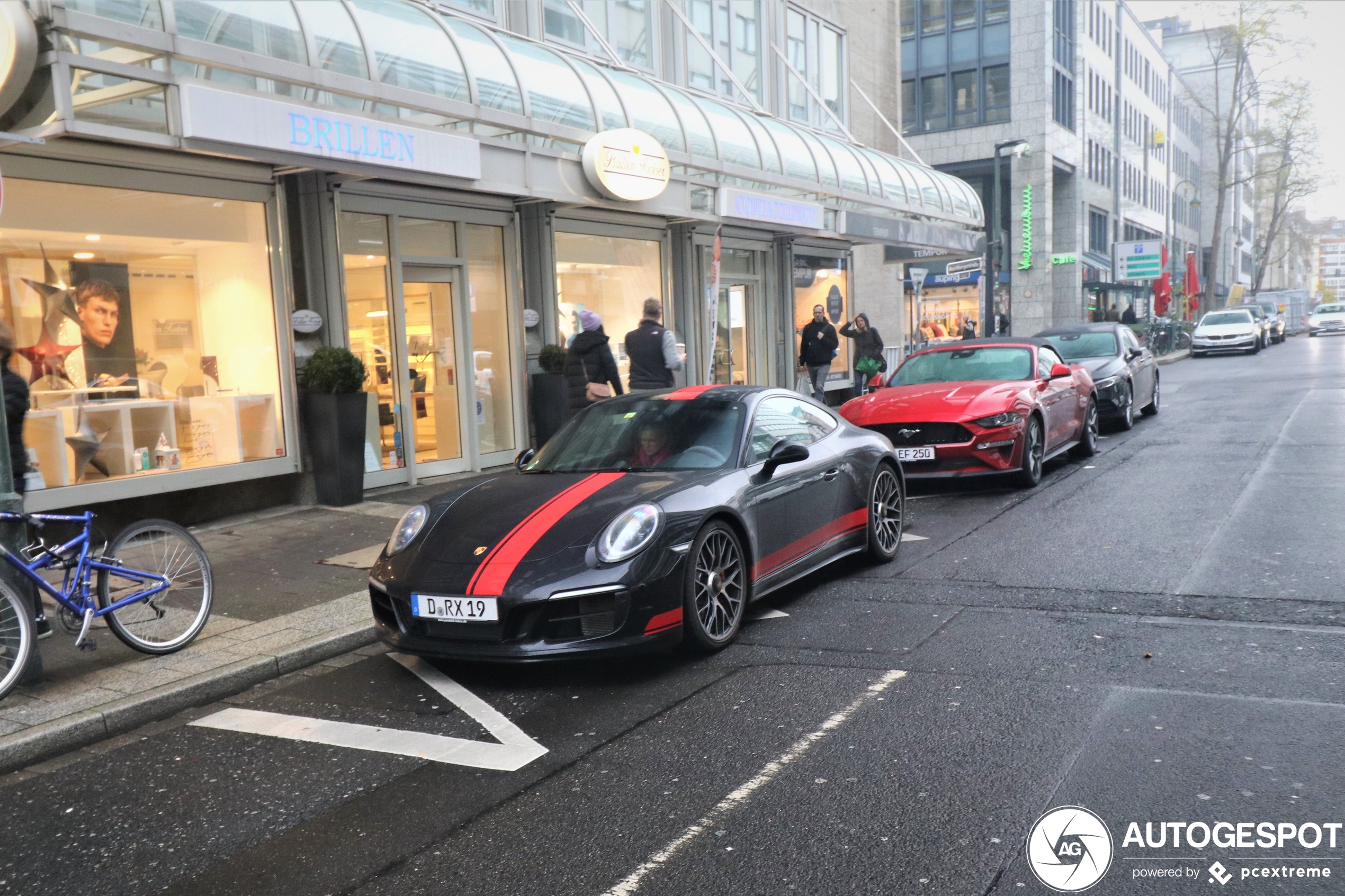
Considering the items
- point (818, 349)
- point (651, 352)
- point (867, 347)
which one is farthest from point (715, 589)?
point (867, 347)

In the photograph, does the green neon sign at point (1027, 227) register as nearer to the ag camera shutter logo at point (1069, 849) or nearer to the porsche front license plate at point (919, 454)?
the porsche front license plate at point (919, 454)

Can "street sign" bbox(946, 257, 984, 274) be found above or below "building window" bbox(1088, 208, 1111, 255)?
below

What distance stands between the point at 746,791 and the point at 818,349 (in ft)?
48.4

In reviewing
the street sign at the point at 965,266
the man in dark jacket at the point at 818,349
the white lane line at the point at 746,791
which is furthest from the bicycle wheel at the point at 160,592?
the street sign at the point at 965,266

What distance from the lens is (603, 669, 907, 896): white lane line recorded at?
3.23 m

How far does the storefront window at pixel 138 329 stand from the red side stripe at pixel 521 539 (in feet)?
17.3

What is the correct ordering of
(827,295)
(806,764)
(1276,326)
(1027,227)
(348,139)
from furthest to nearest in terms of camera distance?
(1276,326), (1027,227), (827,295), (348,139), (806,764)

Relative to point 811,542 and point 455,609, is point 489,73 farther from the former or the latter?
point 455,609

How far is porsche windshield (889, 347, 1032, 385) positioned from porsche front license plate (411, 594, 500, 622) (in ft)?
24.4

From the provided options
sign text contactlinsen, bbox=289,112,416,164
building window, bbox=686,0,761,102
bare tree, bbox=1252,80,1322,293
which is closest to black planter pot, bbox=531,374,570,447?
sign text contactlinsen, bbox=289,112,416,164

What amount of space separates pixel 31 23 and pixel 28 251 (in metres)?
1.96

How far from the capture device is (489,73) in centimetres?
1165

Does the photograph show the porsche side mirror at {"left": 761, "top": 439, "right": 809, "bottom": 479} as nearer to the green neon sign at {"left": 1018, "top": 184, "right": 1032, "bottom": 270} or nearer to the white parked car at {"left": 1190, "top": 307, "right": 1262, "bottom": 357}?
the white parked car at {"left": 1190, "top": 307, "right": 1262, "bottom": 357}

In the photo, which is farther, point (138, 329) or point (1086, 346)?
point (1086, 346)
